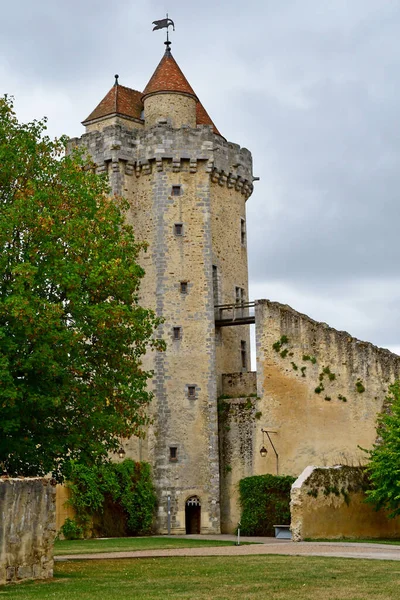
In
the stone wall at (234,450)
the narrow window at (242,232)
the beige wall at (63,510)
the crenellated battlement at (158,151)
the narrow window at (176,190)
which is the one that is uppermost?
the crenellated battlement at (158,151)

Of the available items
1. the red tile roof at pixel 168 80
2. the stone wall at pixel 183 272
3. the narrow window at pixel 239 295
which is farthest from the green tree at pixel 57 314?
the red tile roof at pixel 168 80

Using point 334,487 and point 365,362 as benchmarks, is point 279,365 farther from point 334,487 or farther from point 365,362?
point 334,487

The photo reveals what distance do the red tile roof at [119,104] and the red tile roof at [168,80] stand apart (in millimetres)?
959

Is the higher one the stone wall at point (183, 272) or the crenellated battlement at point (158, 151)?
the crenellated battlement at point (158, 151)

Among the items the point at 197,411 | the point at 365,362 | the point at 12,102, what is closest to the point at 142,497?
the point at 197,411

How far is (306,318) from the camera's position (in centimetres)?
4069

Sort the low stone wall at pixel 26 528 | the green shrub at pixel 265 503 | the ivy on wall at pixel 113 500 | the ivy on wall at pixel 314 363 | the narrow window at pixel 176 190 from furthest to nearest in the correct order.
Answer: the narrow window at pixel 176 190 < the ivy on wall at pixel 314 363 < the green shrub at pixel 265 503 < the ivy on wall at pixel 113 500 < the low stone wall at pixel 26 528

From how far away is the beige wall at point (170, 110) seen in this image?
44531 mm

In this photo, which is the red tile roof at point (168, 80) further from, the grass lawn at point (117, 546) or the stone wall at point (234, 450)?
the grass lawn at point (117, 546)

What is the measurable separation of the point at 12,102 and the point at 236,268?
21.8 m

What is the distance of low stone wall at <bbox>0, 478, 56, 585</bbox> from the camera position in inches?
667

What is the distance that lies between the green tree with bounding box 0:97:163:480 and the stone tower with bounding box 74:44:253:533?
640 inches

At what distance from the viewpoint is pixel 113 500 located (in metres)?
38.3

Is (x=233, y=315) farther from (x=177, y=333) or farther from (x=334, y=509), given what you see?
(x=334, y=509)
